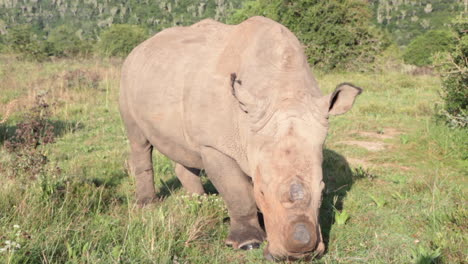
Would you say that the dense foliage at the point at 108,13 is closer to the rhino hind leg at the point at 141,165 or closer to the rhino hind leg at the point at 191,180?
the rhino hind leg at the point at 141,165

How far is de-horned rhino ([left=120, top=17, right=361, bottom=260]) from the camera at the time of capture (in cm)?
284

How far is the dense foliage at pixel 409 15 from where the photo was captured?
8612 centimetres

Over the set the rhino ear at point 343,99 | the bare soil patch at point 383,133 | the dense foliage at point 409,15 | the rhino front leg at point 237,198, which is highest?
the rhino ear at point 343,99

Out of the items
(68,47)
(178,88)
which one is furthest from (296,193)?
(68,47)

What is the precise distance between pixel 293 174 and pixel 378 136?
18.2 feet

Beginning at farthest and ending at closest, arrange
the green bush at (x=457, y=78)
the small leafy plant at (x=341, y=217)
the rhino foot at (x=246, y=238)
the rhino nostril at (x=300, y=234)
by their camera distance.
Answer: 1. the green bush at (x=457, y=78)
2. the small leafy plant at (x=341, y=217)
3. the rhino foot at (x=246, y=238)
4. the rhino nostril at (x=300, y=234)

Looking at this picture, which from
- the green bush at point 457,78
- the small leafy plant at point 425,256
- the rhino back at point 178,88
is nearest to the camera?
the small leafy plant at point 425,256

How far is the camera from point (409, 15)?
111812 millimetres

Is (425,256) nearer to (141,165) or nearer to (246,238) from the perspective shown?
(246,238)

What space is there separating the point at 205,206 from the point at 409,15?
390 ft

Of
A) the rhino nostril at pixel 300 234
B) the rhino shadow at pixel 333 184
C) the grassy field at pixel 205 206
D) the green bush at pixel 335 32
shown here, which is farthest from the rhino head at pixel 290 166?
the green bush at pixel 335 32

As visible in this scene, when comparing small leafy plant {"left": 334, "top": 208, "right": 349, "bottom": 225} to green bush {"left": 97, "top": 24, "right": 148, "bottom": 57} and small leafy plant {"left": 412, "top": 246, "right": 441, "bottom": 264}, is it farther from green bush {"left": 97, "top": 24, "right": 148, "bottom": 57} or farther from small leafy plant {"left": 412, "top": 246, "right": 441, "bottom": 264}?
green bush {"left": 97, "top": 24, "right": 148, "bottom": 57}

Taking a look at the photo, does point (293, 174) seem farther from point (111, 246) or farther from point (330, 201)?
point (330, 201)

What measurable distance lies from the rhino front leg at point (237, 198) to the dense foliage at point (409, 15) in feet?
265
